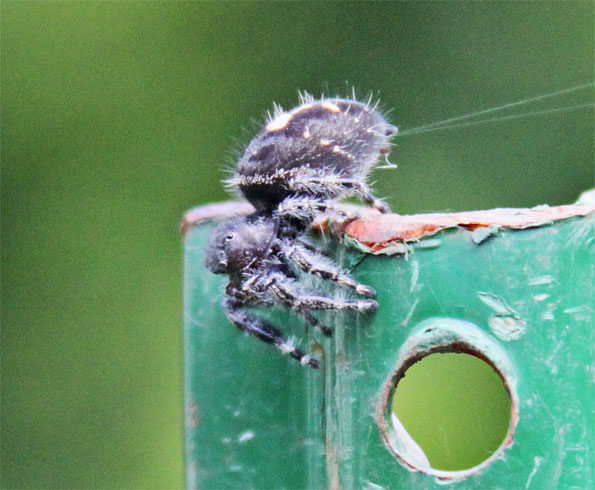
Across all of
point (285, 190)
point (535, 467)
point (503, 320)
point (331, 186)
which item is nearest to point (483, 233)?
point (503, 320)

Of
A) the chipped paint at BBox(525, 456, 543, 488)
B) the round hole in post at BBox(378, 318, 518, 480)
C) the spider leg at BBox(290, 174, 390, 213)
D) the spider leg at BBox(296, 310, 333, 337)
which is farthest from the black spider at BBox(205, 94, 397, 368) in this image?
the chipped paint at BBox(525, 456, 543, 488)

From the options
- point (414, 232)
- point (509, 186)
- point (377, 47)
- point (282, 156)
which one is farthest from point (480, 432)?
point (377, 47)

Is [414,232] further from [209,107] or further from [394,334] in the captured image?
[209,107]

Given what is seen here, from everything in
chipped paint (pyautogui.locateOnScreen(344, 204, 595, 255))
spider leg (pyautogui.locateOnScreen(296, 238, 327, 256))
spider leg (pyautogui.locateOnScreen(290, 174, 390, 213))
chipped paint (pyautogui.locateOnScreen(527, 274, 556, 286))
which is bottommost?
chipped paint (pyautogui.locateOnScreen(527, 274, 556, 286))

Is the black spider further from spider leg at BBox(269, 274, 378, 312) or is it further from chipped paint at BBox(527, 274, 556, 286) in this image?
chipped paint at BBox(527, 274, 556, 286)

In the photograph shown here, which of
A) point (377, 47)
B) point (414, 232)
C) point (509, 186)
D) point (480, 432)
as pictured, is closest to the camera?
point (414, 232)

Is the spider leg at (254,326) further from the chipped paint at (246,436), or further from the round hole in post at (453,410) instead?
the round hole in post at (453,410)

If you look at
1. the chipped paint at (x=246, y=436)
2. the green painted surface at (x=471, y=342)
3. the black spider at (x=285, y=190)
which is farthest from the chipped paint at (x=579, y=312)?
the chipped paint at (x=246, y=436)
